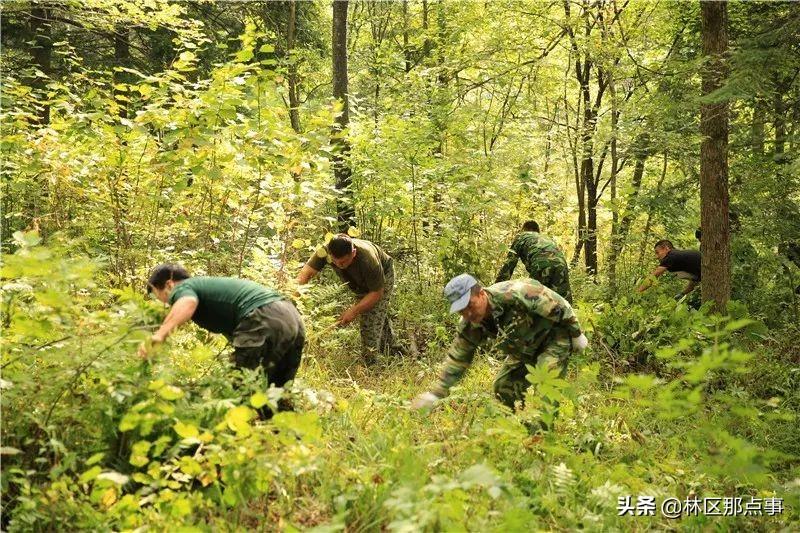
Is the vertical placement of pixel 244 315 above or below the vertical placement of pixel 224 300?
below

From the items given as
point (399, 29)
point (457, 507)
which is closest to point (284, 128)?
point (457, 507)

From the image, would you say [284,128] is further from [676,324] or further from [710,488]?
[676,324]

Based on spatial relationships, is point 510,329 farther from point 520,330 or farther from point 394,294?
point 394,294

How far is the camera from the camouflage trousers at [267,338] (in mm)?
4273

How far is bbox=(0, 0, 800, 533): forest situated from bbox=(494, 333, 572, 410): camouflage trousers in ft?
0.12

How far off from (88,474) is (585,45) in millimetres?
9707

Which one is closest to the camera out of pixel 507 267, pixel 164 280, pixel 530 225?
pixel 164 280

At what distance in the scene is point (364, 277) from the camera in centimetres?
649

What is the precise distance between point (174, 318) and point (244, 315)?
0.66 m

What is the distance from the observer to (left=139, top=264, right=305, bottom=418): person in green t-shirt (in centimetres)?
426

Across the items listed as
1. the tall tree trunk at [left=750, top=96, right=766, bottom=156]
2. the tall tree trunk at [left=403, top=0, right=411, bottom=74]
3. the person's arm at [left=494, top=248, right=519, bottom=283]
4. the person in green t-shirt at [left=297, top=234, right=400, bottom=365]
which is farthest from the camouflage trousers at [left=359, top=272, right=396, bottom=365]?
the tall tree trunk at [left=403, top=0, right=411, bottom=74]

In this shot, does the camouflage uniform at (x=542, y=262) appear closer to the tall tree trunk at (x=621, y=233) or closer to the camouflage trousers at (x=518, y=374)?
the tall tree trunk at (x=621, y=233)

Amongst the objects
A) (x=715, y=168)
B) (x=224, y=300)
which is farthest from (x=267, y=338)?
(x=715, y=168)

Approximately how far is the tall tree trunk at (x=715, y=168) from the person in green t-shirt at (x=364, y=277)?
396 centimetres
